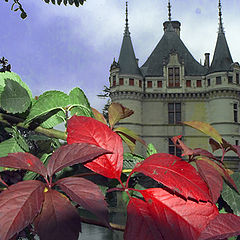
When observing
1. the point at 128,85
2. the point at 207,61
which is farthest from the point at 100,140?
the point at 207,61

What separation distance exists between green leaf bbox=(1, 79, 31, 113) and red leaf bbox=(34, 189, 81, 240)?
0.15m

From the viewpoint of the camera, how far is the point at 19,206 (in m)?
0.19

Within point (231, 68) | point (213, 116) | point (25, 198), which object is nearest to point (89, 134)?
point (25, 198)

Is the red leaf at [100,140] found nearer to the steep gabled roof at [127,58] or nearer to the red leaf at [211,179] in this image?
the red leaf at [211,179]

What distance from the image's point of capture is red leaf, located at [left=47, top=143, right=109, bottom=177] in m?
0.23

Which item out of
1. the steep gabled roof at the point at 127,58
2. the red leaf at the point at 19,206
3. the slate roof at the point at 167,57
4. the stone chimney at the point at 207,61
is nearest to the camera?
the red leaf at the point at 19,206

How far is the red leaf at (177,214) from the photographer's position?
8.2 inches

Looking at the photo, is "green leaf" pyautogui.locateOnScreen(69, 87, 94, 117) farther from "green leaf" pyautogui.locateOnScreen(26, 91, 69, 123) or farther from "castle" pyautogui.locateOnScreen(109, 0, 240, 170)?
"castle" pyautogui.locateOnScreen(109, 0, 240, 170)

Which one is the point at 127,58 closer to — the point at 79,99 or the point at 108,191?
the point at 79,99

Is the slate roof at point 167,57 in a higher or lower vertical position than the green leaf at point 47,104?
higher

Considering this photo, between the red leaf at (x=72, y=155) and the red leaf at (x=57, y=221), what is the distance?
3 cm

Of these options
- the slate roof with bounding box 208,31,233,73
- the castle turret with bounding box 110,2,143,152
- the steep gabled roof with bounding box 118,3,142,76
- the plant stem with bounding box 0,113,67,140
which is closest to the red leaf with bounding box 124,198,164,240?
the plant stem with bounding box 0,113,67,140

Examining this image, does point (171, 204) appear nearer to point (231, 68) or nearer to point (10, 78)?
point (10, 78)

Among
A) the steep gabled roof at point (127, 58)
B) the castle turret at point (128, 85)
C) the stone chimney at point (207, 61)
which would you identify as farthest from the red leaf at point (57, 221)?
the stone chimney at point (207, 61)
